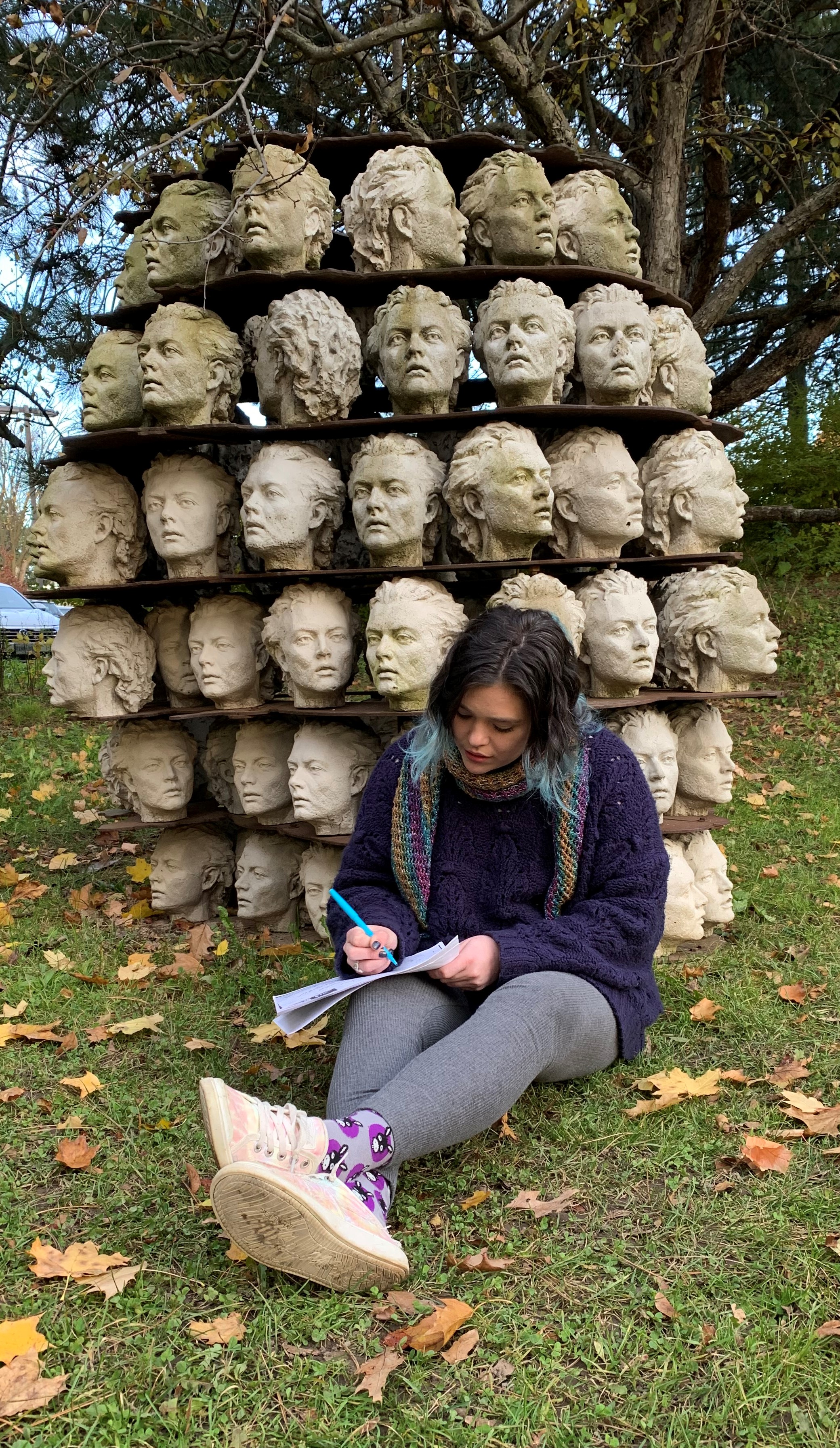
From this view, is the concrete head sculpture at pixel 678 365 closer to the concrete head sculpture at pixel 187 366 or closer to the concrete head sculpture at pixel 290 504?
the concrete head sculpture at pixel 290 504

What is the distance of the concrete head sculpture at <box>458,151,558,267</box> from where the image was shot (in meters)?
3.58

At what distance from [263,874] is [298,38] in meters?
4.12

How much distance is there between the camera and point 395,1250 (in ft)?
6.35

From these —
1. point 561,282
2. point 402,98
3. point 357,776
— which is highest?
point 402,98

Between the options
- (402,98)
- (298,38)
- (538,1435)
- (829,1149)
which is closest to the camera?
(538,1435)

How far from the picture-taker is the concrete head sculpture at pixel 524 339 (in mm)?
3439

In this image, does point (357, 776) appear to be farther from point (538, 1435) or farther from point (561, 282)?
point (538, 1435)

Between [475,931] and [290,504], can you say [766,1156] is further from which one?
[290,504]

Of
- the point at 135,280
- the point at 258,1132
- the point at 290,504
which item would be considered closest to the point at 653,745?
the point at 290,504

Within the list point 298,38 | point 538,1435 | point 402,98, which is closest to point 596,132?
point 402,98

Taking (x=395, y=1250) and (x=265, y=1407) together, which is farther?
(x=395, y=1250)

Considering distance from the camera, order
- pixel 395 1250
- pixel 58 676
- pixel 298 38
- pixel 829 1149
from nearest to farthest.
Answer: pixel 395 1250 → pixel 829 1149 → pixel 58 676 → pixel 298 38

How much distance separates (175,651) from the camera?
4090 mm

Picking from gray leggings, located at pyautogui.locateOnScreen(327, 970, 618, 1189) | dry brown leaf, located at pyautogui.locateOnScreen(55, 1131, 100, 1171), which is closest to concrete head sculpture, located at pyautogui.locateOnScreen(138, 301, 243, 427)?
gray leggings, located at pyautogui.locateOnScreen(327, 970, 618, 1189)
